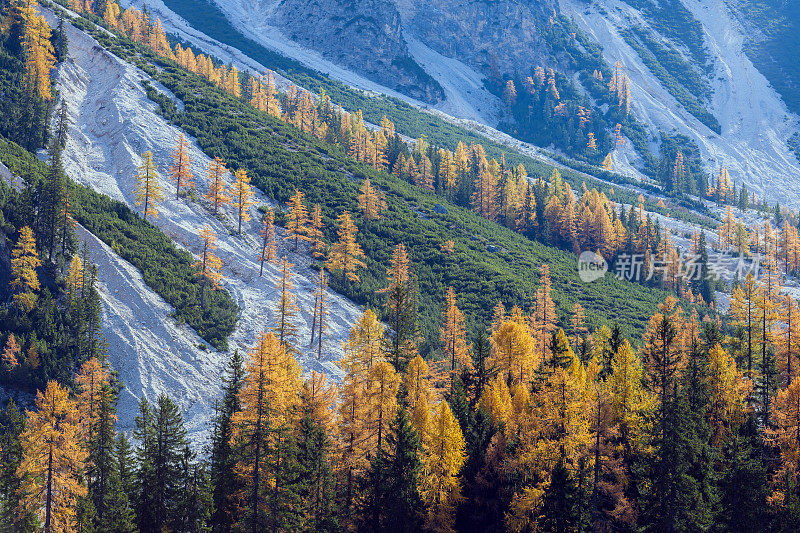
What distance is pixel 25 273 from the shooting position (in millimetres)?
60656

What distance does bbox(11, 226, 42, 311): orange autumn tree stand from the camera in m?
59.6

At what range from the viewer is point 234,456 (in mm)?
37625

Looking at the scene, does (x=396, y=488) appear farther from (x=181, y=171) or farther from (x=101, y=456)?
(x=181, y=171)

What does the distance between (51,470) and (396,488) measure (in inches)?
765

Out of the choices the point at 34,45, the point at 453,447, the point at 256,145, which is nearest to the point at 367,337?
the point at 453,447

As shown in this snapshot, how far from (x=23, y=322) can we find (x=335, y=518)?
38.3m

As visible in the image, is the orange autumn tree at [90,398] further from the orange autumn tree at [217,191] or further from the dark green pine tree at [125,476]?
the orange autumn tree at [217,191]

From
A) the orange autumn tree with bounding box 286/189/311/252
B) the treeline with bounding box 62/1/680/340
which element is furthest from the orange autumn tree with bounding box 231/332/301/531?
the orange autumn tree with bounding box 286/189/311/252

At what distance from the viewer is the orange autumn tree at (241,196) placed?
280 feet

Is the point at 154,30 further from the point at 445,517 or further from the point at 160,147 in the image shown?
the point at 445,517

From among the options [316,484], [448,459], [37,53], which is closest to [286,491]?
[316,484]

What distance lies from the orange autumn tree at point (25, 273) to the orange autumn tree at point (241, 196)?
2785 cm

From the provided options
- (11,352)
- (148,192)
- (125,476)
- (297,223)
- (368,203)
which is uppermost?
(148,192)

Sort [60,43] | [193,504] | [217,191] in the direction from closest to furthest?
[193,504], [217,191], [60,43]
